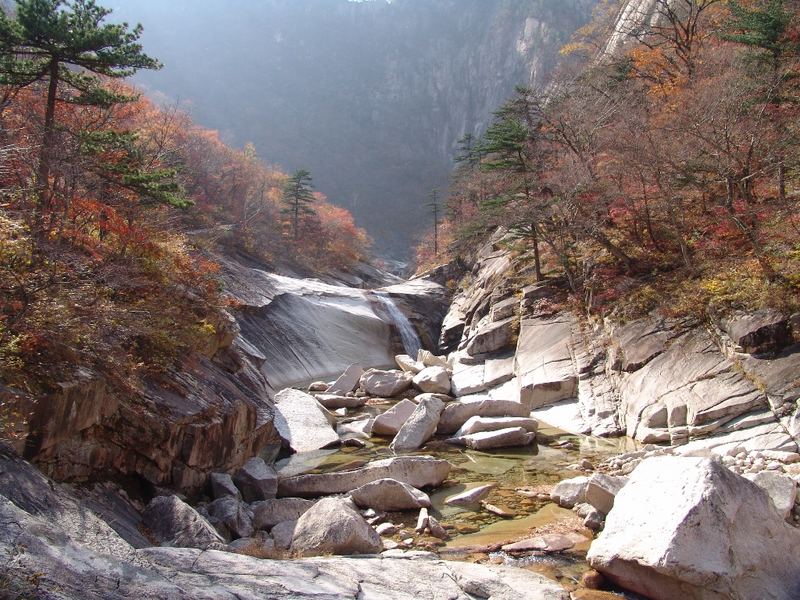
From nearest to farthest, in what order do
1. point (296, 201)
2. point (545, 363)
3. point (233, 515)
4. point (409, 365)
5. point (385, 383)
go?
point (233, 515) < point (545, 363) < point (385, 383) < point (409, 365) < point (296, 201)

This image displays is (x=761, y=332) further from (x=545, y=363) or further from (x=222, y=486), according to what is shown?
(x=222, y=486)

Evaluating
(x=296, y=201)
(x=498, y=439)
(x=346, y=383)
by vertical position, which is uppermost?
(x=296, y=201)

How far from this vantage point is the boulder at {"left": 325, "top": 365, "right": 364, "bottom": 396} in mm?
21231

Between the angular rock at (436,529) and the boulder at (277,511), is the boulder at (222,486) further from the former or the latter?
the angular rock at (436,529)

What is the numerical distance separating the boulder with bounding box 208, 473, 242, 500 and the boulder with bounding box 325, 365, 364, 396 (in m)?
10.7

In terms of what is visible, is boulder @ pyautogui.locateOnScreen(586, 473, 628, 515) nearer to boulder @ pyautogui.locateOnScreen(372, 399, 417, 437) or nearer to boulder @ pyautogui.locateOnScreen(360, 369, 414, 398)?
boulder @ pyautogui.locateOnScreen(372, 399, 417, 437)

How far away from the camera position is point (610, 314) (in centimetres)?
1847

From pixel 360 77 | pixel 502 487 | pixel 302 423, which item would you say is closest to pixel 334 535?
pixel 502 487

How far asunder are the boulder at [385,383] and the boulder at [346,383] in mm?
374

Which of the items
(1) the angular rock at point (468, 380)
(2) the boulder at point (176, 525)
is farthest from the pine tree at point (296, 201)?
(2) the boulder at point (176, 525)

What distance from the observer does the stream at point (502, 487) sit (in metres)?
7.72

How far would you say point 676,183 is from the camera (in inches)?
707

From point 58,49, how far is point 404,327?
24.8 metres

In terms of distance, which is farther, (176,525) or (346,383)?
(346,383)
